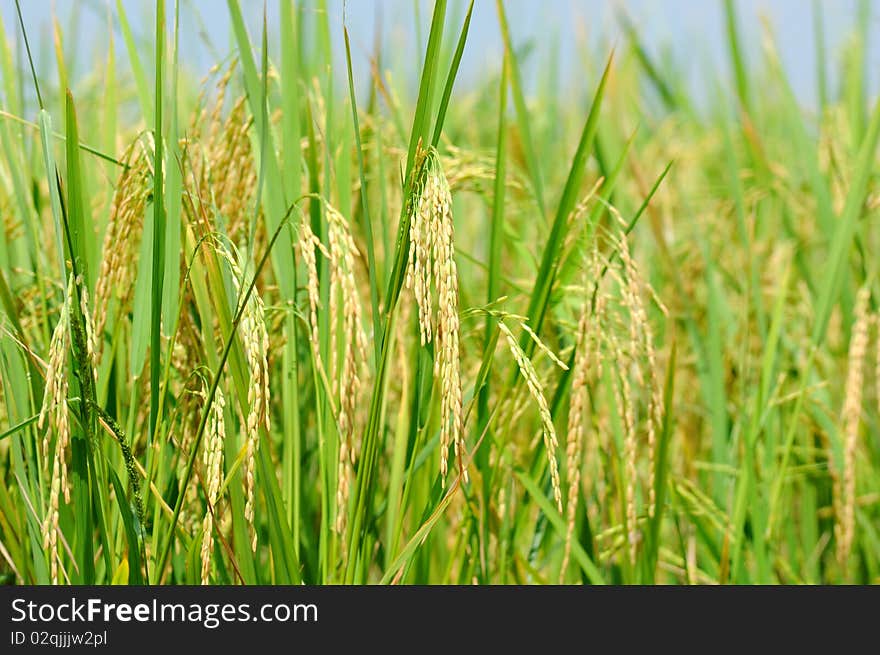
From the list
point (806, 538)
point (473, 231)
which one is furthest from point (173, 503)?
point (473, 231)

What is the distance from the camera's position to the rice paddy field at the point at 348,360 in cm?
89

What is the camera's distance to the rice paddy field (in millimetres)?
892

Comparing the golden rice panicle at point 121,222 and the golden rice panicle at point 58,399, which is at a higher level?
the golden rice panicle at point 121,222

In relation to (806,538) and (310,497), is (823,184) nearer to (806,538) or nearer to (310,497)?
(806,538)

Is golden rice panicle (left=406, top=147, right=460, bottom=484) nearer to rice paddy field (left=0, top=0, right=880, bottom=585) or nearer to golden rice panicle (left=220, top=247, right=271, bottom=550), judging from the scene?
rice paddy field (left=0, top=0, right=880, bottom=585)

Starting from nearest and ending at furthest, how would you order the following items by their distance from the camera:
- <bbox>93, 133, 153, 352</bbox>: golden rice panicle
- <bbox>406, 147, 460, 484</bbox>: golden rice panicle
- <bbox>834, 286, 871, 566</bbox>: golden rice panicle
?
<bbox>406, 147, 460, 484</bbox>: golden rice panicle
<bbox>93, 133, 153, 352</bbox>: golden rice panicle
<bbox>834, 286, 871, 566</bbox>: golden rice panicle

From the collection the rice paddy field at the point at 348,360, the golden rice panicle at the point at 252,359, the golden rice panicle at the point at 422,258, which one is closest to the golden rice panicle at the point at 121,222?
the rice paddy field at the point at 348,360

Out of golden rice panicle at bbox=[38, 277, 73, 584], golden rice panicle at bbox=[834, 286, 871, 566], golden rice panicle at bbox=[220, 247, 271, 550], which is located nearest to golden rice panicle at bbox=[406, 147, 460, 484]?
golden rice panicle at bbox=[220, 247, 271, 550]

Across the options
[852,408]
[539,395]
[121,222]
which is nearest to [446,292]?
[539,395]

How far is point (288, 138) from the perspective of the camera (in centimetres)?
110

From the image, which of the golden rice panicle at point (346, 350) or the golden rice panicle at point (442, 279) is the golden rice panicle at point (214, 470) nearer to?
the golden rice panicle at point (346, 350)

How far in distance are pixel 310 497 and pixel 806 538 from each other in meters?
1.01

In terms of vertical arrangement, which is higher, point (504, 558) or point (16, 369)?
point (16, 369)
